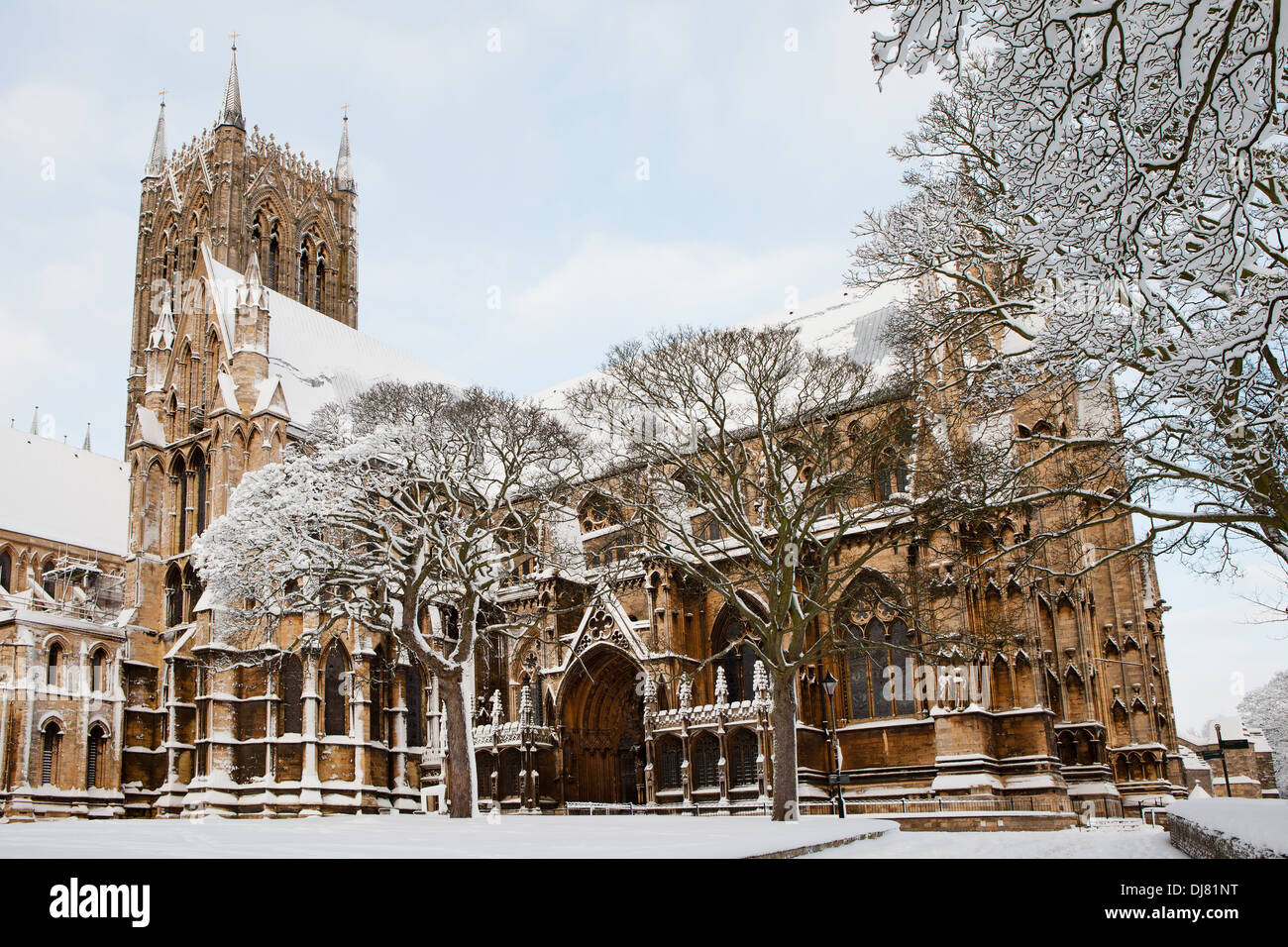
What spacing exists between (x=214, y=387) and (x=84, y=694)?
11.8 m

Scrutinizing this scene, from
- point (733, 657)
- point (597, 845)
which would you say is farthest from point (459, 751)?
point (733, 657)

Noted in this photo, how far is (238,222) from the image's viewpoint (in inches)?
2213

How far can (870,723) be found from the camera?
31.6 metres

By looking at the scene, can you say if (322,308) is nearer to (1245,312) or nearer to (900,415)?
(900,415)

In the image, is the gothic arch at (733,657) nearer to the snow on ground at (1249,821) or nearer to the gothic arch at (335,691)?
the gothic arch at (335,691)

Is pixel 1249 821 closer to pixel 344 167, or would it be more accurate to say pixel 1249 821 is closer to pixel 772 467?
pixel 772 467

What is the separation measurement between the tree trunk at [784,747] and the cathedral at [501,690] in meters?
3.93

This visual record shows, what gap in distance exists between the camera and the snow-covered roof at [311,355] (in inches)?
1674

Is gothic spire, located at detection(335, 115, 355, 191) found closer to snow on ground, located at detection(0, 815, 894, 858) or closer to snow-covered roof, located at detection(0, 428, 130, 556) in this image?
snow-covered roof, located at detection(0, 428, 130, 556)

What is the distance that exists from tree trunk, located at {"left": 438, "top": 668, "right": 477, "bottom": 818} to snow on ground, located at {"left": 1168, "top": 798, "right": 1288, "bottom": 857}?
14.0 metres

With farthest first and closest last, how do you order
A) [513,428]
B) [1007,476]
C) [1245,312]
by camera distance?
[513,428] < [1007,476] < [1245,312]

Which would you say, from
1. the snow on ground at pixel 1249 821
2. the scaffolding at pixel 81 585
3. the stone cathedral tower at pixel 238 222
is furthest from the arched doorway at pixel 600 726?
the stone cathedral tower at pixel 238 222

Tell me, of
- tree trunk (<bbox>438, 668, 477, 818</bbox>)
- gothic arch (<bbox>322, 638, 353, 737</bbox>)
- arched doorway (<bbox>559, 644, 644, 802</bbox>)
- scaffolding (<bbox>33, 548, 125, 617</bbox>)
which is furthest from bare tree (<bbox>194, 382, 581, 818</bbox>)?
scaffolding (<bbox>33, 548, 125, 617</bbox>)
